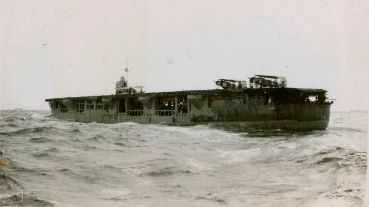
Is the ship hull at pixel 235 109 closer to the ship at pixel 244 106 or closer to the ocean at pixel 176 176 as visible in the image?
the ship at pixel 244 106

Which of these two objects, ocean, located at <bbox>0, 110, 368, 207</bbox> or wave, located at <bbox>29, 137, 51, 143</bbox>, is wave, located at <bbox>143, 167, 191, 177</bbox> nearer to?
ocean, located at <bbox>0, 110, 368, 207</bbox>

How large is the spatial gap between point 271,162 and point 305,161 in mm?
966

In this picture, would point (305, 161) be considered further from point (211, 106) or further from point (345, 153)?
point (211, 106)

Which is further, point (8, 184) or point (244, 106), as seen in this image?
point (244, 106)

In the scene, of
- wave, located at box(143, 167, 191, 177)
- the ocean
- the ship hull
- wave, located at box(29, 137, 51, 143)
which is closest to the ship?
the ship hull

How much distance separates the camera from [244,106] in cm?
2561

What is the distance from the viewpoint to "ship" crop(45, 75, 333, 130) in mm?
24895

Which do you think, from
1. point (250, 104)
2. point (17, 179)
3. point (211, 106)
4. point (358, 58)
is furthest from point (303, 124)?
point (17, 179)

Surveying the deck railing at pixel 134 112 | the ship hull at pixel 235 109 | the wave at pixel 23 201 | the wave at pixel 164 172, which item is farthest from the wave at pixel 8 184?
the deck railing at pixel 134 112

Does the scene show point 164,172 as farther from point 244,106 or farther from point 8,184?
point 244,106

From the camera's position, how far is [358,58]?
9.89m

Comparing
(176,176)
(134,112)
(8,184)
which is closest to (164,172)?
(176,176)

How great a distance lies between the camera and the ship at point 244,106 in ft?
81.7

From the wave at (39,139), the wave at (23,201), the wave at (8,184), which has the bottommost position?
the wave at (23,201)
